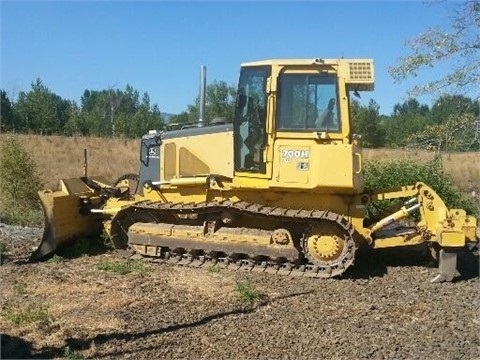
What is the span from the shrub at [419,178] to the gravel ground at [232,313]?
3679 mm

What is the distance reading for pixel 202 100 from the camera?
980cm

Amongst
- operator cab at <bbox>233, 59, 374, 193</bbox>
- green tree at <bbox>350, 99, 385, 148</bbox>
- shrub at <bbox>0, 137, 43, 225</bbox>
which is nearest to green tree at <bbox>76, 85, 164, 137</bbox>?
green tree at <bbox>350, 99, 385, 148</bbox>

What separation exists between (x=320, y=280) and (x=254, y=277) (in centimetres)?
88

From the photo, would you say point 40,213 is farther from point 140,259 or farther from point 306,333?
point 306,333

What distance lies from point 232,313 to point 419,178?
7349 millimetres

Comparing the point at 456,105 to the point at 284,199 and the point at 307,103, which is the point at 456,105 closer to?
→ the point at 307,103

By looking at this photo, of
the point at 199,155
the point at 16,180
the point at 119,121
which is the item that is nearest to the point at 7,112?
the point at 119,121

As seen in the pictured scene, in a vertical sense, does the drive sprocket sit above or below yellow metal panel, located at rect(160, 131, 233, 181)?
below

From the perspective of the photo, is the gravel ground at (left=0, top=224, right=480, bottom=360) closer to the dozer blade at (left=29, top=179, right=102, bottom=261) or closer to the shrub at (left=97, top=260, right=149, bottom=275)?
the shrub at (left=97, top=260, right=149, bottom=275)

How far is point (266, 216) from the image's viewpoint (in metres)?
8.17

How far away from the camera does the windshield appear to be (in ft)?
26.7

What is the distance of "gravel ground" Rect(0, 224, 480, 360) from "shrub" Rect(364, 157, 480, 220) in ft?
12.1

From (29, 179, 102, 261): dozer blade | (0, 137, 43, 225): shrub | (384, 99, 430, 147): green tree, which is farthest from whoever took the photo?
(384, 99, 430, 147): green tree

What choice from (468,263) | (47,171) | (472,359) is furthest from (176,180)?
(47,171)
